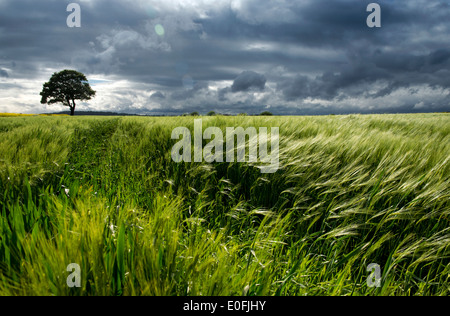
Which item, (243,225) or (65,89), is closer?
(243,225)

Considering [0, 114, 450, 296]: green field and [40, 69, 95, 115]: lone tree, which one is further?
[40, 69, 95, 115]: lone tree

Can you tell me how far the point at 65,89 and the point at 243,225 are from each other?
168 ft

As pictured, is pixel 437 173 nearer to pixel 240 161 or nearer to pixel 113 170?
pixel 240 161

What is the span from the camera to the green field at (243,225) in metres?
0.95

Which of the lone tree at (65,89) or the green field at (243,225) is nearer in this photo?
the green field at (243,225)

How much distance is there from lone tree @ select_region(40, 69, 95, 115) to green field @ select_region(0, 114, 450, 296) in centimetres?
4834

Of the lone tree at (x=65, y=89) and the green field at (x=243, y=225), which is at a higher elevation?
the lone tree at (x=65, y=89)

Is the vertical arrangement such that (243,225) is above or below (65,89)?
below

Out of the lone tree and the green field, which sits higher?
the lone tree

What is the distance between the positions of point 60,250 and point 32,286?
14 cm

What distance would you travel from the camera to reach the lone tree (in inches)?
1671

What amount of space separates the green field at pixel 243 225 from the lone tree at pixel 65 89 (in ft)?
159

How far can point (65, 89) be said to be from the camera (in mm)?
42938

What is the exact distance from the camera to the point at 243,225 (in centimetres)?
211
